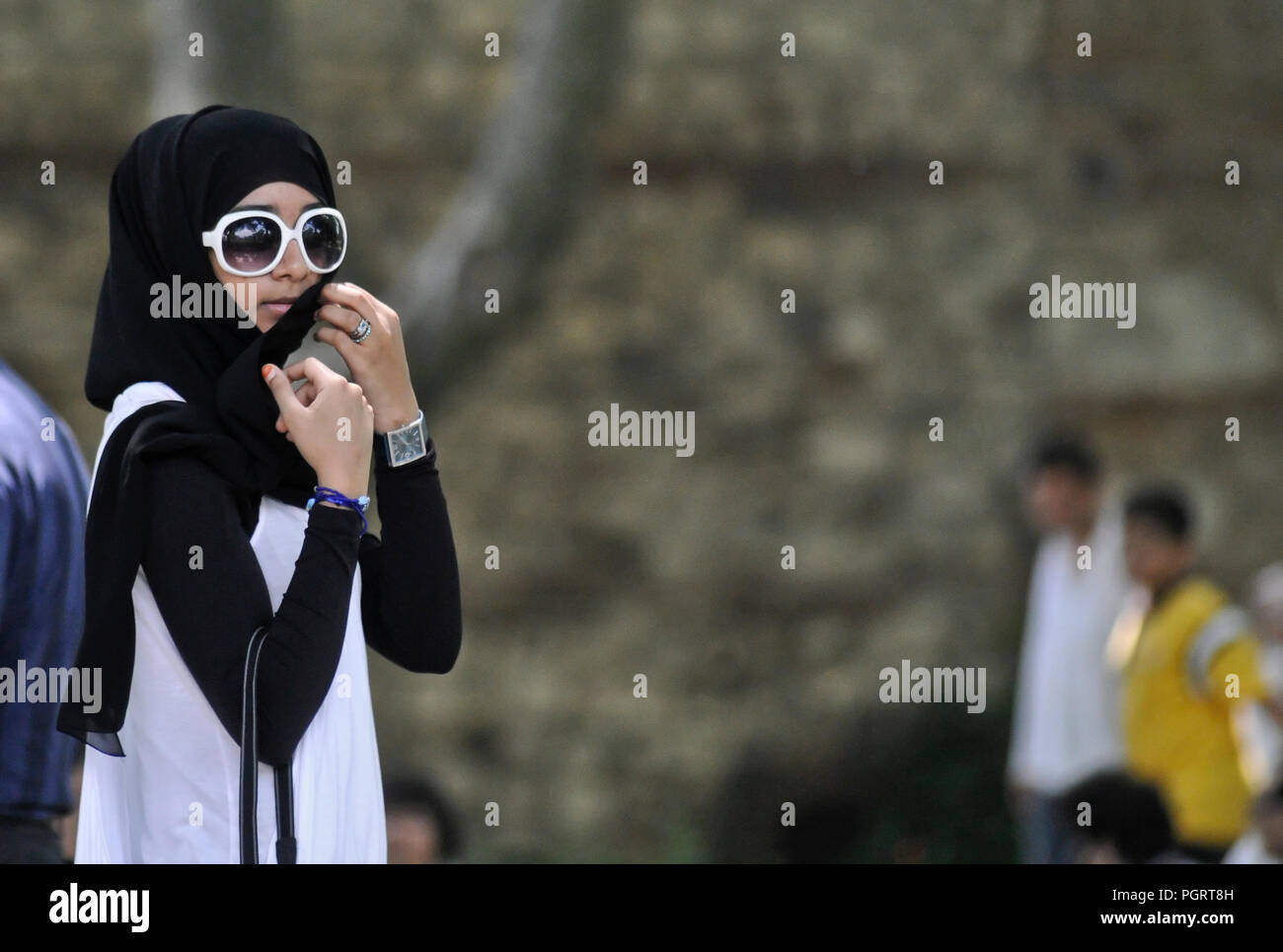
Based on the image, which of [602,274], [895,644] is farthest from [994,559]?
[602,274]

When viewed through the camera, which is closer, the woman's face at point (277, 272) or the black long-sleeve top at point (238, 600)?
the black long-sleeve top at point (238, 600)

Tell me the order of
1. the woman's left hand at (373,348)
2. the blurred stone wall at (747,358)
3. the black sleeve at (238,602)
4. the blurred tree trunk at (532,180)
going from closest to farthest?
the black sleeve at (238,602) < the woman's left hand at (373,348) < the blurred tree trunk at (532,180) < the blurred stone wall at (747,358)

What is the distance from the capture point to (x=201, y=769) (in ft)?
6.97

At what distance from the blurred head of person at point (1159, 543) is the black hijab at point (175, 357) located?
396 cm

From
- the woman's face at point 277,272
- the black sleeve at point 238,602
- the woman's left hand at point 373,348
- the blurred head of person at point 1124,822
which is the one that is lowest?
the blurred head of person at point 1124,822

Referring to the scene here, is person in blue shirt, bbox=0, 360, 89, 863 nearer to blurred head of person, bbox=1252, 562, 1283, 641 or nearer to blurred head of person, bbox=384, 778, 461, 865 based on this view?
blurred head of person, bbox=384, 778, 461, 865

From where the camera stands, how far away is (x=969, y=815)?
271 inches

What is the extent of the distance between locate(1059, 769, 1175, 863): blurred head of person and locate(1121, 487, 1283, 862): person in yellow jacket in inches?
23.9

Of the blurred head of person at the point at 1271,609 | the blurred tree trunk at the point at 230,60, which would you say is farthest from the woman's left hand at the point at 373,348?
the blurred head of person at the point at 1271,609

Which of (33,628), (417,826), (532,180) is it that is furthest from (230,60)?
(33,628)

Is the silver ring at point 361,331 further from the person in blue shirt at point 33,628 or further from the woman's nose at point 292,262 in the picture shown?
the person in blue shirt at point 33,628

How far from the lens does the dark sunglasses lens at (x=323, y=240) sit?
2.22 meters

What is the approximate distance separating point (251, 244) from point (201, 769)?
640mm

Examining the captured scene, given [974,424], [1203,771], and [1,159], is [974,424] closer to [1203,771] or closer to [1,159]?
[1203,771]
